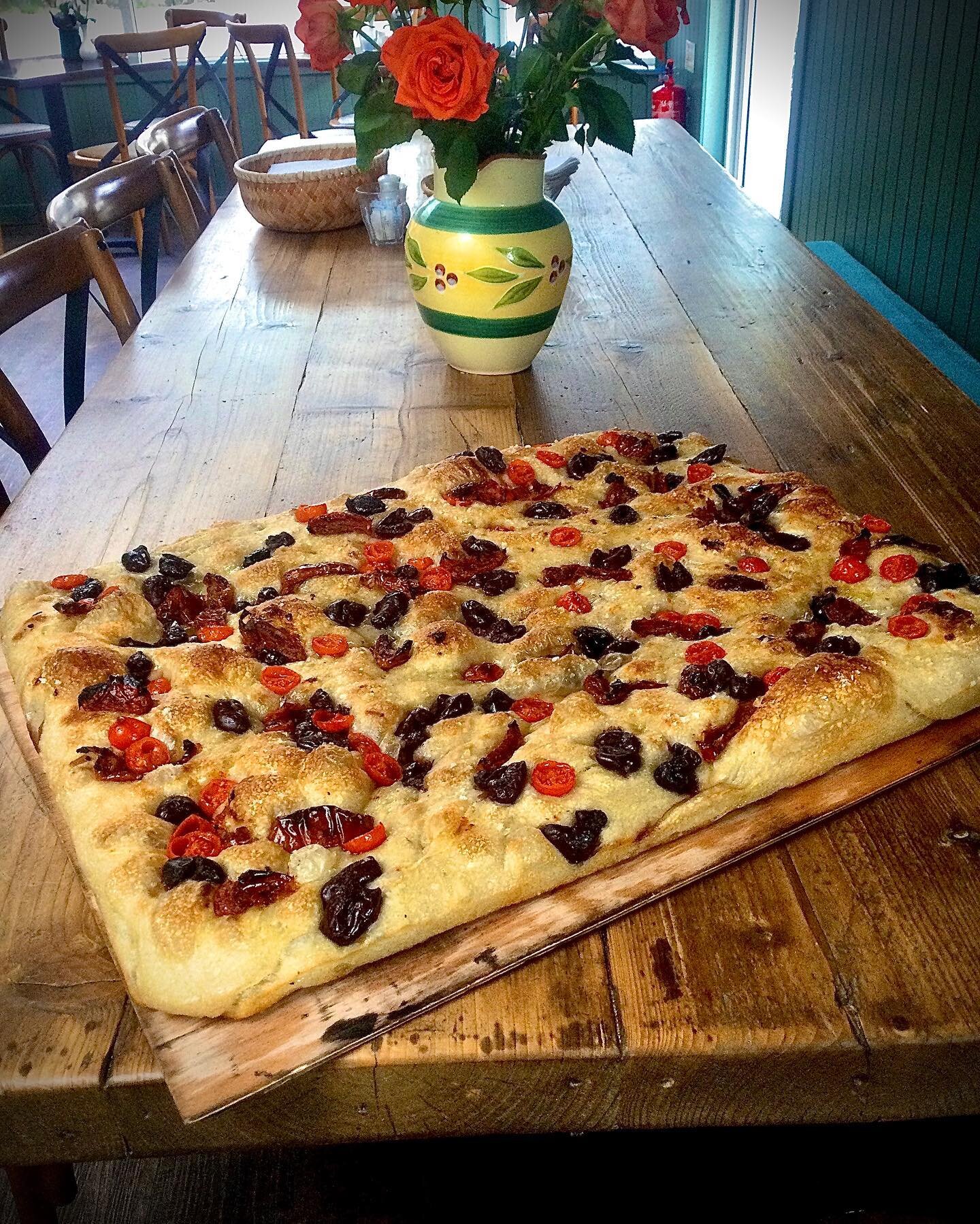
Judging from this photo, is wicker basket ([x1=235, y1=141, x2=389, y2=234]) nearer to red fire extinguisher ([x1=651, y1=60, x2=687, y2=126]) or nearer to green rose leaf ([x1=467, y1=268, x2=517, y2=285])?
green rose leaf ([x1=467, y1=268, x2=517, y2=285])

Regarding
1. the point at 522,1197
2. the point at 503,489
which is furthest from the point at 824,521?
the point at 522,1197

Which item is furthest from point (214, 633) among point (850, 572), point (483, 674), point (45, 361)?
point (45, 361)

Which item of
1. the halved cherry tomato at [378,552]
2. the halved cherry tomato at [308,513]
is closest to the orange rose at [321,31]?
the halved cherry tomato at [308,513]

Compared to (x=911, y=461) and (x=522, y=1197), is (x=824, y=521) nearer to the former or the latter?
(x=911, y=461)

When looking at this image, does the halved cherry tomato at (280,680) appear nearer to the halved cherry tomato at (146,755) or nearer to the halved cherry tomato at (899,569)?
the halved cherry tomato at (146,755)

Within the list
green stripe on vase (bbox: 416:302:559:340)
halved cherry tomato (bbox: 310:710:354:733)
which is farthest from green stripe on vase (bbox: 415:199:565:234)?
halved cherry tomato (bbox: 310:710:354:733)
